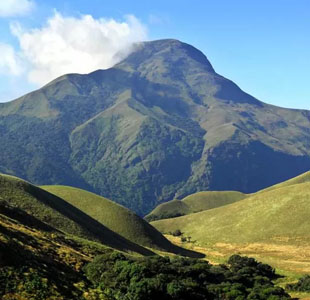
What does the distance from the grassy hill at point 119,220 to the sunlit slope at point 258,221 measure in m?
30.8

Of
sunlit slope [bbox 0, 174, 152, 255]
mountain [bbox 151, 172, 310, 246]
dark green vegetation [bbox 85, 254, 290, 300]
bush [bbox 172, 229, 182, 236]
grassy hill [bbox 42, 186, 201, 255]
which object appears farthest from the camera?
bush [bbox 172, 229, 182, 236]

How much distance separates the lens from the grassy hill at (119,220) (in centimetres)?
10844

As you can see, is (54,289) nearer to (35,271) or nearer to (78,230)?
(35,271)

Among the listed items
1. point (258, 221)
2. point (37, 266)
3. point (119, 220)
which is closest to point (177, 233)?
point (258, 221)

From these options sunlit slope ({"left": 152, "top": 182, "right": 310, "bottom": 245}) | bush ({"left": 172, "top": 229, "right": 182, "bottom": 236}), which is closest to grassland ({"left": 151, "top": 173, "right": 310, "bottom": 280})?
sunlit slope ({"left": 152, "top": 182, "right": 310, "bottom": 245})

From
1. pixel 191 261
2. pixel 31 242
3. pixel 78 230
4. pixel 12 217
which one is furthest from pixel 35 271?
pixel 78 230

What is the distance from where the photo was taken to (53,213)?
84.8m

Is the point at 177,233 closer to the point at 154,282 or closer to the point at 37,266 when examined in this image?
the point at 154,282

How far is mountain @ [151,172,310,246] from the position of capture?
429 ft

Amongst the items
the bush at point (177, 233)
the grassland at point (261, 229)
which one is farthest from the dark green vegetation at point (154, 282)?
the bush at point (177, 233)

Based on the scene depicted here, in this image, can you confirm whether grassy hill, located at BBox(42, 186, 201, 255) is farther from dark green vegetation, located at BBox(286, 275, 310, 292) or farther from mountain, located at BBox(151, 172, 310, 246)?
dark green vegetation, located at BBox(286, 275, 310, 292)

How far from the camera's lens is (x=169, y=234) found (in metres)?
163

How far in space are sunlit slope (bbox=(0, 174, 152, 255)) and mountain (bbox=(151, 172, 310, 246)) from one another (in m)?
53.8

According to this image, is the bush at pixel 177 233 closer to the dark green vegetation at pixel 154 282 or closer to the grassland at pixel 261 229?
the grassland at pixel 261 229
